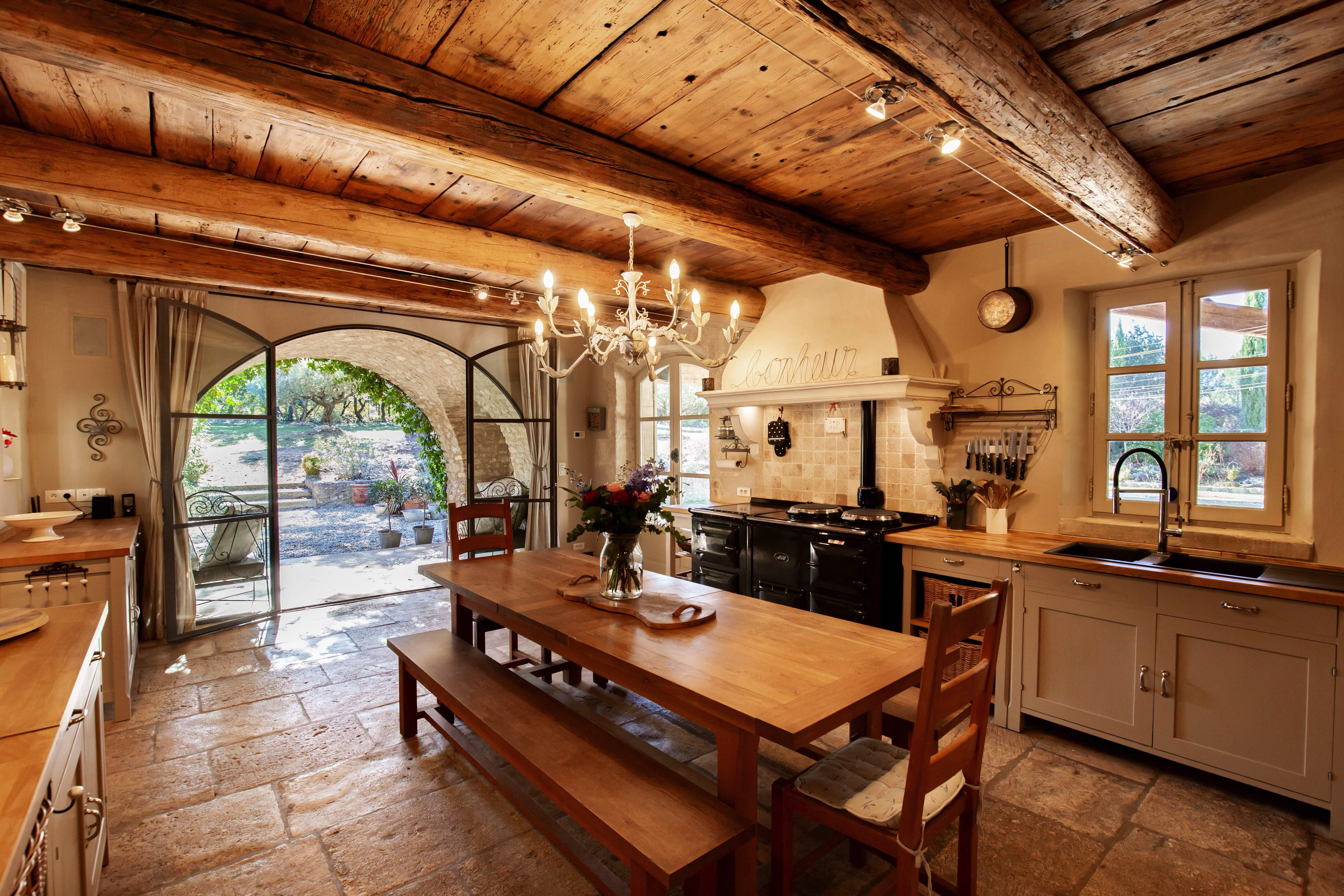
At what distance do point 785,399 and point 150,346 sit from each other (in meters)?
4.48

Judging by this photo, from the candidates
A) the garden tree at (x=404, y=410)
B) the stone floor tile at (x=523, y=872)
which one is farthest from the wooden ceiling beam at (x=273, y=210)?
the garden tree at (x=404, y=410)

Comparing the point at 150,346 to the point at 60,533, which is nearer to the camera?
the point at 60,533

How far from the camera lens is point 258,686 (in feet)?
11.8

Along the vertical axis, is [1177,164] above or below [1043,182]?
above

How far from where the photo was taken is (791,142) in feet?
7.91

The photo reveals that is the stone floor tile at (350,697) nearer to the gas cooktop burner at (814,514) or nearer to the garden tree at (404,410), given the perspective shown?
the gas cooktop burner at (814,514)

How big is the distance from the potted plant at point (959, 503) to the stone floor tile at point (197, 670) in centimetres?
431

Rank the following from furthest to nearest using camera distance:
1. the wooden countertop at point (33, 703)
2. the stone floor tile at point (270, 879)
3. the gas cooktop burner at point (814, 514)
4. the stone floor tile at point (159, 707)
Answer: the gas cooktop burner at point (814, 514) → the stone floor tile at point (159, 707) → the stone floor tile at point (270, 879) → the wooden countertop at point (33, 703)

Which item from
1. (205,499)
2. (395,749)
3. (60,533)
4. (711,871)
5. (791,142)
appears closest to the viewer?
(711,871)

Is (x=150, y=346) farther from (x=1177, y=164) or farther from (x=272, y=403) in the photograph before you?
(x=1177, y=164)

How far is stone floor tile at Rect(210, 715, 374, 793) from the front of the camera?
Answer: 8.72 feet

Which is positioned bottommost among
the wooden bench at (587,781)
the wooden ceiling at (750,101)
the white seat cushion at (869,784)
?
the wooden bench at (587,781)

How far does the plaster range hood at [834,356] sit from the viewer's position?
12.4ft

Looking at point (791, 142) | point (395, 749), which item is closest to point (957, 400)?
point (791, 142)
